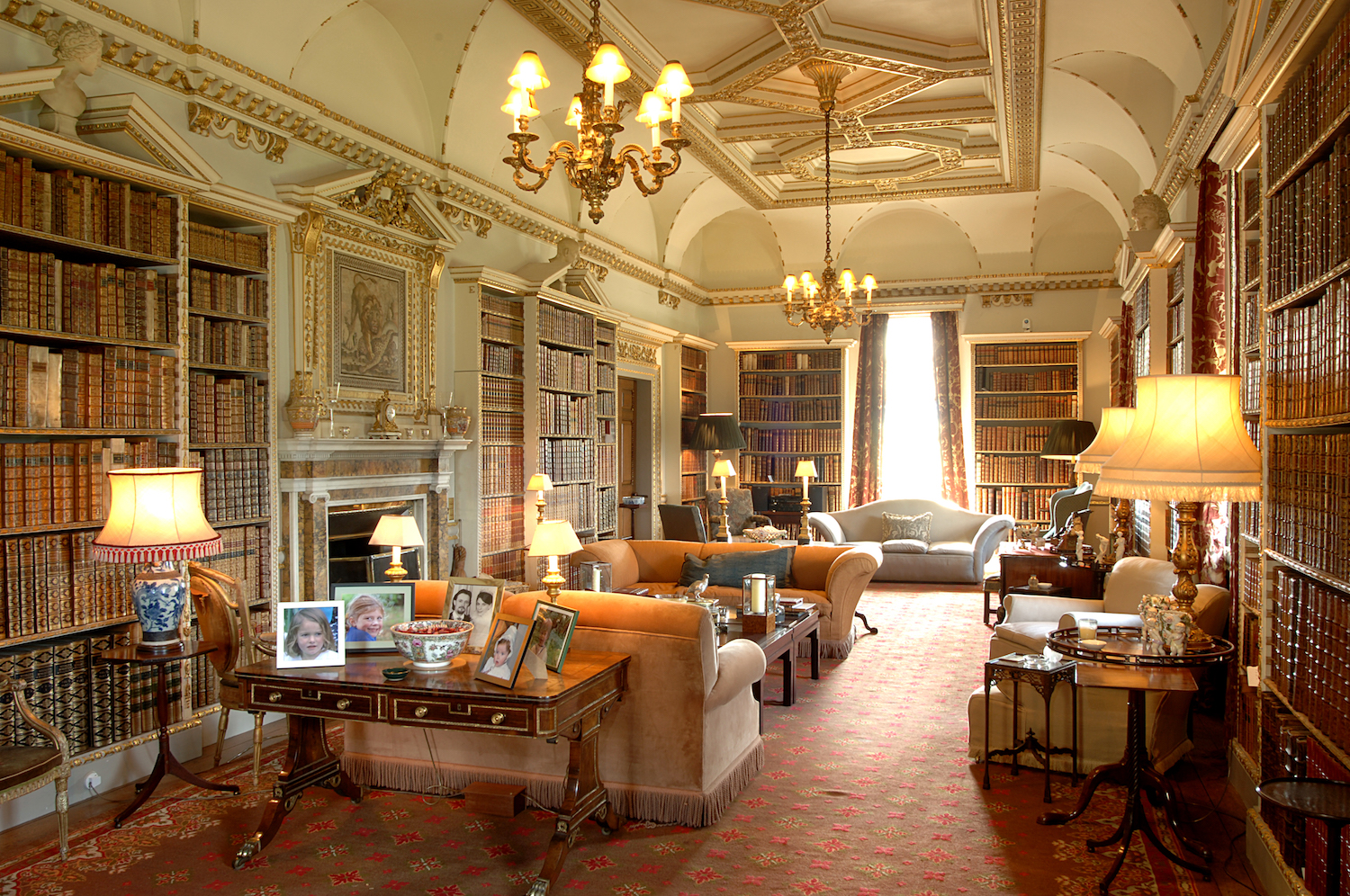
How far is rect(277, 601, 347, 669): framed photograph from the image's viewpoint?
11.9 ft

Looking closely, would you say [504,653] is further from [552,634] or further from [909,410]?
[909,410]

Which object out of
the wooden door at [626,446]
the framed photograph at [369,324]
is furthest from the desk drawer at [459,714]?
the wooden door at [626,446]

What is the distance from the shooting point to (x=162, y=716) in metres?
4.22

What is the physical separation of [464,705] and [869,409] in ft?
33.9

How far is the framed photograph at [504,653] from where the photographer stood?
3357 mm

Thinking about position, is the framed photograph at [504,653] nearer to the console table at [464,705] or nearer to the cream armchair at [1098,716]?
the console table at [464,705]

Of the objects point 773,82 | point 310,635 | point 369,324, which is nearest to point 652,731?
point 310,635

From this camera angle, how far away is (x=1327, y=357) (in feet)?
9.64

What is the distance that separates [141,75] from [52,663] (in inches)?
113

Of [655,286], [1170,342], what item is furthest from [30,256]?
[655,286]

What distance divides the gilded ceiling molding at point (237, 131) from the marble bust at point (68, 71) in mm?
752

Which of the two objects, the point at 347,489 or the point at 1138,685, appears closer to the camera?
the point at 1138,685

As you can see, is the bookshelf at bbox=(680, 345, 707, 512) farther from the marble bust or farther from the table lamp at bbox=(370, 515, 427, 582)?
the marble bust

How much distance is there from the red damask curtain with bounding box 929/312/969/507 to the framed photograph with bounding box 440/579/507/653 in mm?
9682
